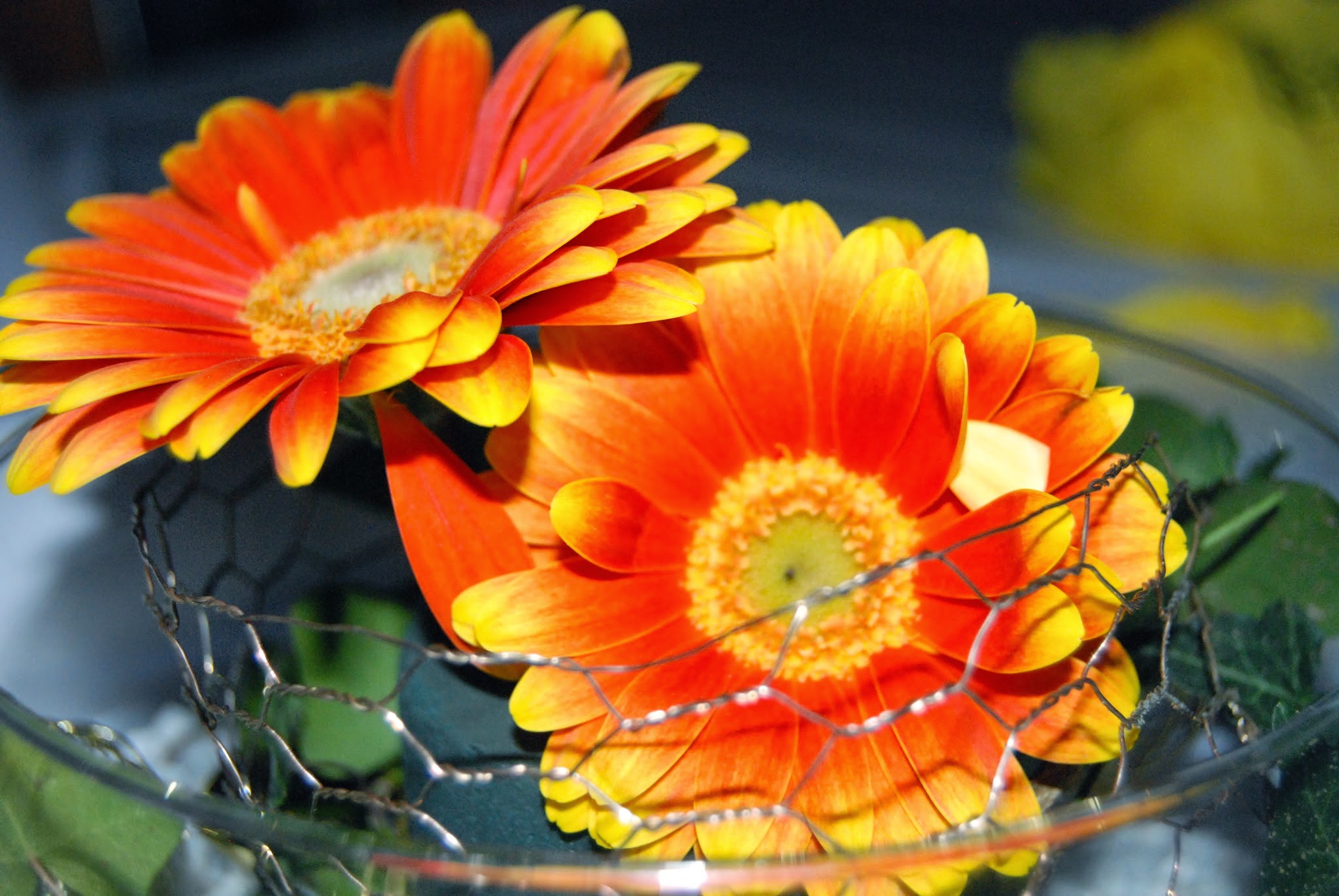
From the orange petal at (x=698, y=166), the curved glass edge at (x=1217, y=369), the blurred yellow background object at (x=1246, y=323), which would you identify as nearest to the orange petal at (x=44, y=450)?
the orange petal at (x=698, y=166)

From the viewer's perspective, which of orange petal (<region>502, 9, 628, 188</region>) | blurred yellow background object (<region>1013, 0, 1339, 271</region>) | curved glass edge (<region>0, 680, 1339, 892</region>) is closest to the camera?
curved glass edge (<region>0, 680, 1339, 892</region>)

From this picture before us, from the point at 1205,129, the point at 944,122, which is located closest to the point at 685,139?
the point at 1205,129

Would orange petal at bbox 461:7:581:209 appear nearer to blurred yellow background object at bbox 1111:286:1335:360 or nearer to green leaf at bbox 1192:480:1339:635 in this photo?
green leaf at bbox 1192:480:1339:635

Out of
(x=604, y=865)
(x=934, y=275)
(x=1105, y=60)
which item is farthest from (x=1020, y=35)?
(x=604, y=865)

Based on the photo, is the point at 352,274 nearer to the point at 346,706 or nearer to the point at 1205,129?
the point at 346,706

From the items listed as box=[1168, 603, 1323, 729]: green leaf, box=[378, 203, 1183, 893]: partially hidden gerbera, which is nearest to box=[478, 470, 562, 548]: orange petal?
box=[378, 203, 1183, 893]: partially hidden gerbera

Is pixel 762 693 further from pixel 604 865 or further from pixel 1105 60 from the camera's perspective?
pixel 1105 60
